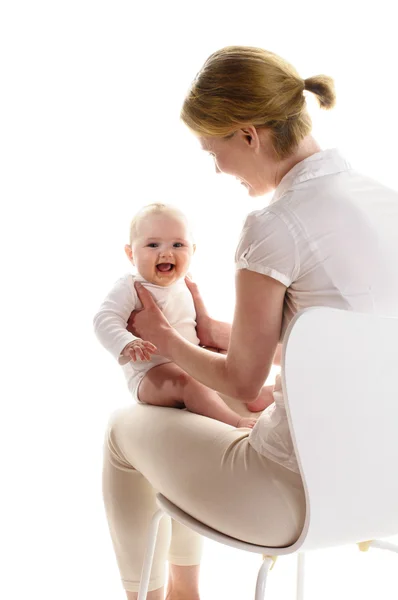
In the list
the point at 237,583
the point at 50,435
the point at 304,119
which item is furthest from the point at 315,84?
the point at 50,435

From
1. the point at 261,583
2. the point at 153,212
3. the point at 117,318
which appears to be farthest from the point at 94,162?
the point at 261,583

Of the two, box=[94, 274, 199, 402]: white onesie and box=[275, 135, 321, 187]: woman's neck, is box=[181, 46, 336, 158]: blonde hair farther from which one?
box=[94, 274, 199, 402]: white onesie

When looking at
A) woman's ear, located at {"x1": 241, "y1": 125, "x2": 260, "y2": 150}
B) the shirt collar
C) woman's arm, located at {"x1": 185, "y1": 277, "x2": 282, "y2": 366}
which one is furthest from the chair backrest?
woman's arm, located at {"x1": 185, "y1": 277, "x2": 282, "y2": 366}

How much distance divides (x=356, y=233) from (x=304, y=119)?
24 cm

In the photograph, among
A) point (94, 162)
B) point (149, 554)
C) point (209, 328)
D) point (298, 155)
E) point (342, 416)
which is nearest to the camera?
point (342, 416)

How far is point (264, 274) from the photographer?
1260mm

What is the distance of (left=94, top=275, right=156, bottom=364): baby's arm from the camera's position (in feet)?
5.28

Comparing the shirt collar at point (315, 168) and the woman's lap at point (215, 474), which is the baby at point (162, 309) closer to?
the woman's lap at point (215, 474)

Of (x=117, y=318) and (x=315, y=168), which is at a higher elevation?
(x=315, y=168)

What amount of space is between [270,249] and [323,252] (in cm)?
8

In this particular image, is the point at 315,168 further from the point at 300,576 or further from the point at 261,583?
the point at 300,576

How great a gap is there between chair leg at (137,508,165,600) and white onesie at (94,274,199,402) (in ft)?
0.98

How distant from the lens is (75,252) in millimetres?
3104

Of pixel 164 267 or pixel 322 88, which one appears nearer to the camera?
pixel 322 88
